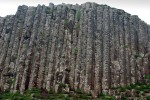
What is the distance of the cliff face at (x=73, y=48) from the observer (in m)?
53.1

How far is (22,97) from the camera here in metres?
49.0

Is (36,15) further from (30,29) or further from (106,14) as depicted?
(106,14)

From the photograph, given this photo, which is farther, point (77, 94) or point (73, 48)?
point (73, 48)

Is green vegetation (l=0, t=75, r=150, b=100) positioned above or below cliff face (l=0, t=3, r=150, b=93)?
below

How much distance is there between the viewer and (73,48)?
57.4 m

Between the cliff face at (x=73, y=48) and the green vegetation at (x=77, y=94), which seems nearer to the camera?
the green vegetation at (x=77, y=94)

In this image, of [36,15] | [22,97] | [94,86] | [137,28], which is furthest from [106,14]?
[22,97]

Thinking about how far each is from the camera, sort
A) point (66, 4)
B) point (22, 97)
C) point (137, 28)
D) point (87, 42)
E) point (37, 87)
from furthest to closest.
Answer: point (66, 4), point (137, 28), point (87, 42), point (37, 87), point (22, 97)

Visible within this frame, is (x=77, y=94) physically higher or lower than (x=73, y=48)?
lower

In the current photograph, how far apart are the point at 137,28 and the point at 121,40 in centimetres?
495

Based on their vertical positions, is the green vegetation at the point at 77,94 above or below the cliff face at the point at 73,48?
below

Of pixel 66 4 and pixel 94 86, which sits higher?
pixel 66 4

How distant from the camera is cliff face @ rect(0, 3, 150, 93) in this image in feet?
174

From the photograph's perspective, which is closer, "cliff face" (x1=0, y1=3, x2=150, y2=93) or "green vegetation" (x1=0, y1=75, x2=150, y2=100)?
"green vegetation" (x1=0, y1=75, x2=150, y2=100)
